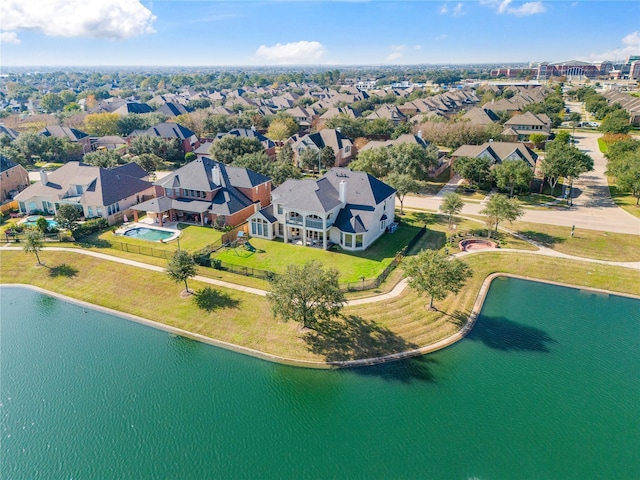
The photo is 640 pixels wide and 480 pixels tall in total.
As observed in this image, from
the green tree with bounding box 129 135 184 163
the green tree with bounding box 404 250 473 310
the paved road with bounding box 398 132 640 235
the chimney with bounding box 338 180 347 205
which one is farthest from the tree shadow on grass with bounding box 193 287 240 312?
the green tree with bounding box 129 135 184 163

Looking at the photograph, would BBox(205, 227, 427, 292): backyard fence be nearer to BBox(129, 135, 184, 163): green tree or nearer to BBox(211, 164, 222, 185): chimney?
BBox(211, 164, 222, 185): chimney

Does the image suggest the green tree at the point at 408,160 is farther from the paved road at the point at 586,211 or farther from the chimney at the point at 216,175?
the chimney at the point at 216,175

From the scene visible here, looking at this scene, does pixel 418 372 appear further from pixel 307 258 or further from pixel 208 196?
pixel 208 196

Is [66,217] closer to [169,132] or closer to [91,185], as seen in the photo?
[91,185]

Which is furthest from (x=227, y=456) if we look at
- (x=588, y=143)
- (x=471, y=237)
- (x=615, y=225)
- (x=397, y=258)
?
(x=588, y=143)

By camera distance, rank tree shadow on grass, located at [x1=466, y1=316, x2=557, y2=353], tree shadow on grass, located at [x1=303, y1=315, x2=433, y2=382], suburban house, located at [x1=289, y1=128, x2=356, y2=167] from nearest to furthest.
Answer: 1. tree shadow on grass, located at [x1=303, y1=315, x2=433, y2=382]
2. tree shadow on grass, located at [x1=466, y1=316, x2=557, y2=353]
3. suburban house, located at [x1=289, y1=128, x2=356, y2=167]

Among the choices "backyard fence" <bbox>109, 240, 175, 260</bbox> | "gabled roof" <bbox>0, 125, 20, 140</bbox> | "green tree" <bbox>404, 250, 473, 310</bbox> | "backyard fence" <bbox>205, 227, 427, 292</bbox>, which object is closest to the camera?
"green tree" <bbox>404, 250, 473, 310</bbox>

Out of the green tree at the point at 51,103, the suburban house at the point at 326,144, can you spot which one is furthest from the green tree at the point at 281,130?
the green tree at the point at 51,103

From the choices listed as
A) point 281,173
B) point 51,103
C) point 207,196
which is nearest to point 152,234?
point 207,196
